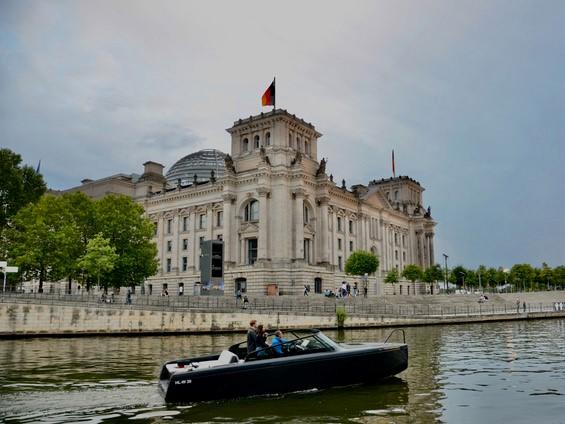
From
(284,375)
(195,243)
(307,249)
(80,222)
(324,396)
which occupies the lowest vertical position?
(324,396)

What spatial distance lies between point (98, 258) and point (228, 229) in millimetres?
30338

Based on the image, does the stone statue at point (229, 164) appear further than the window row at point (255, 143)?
No

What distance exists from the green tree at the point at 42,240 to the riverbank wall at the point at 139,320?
646 inches

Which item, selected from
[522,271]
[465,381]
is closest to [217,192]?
[465,381]

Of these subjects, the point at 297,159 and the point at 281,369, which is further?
the point at 297,159

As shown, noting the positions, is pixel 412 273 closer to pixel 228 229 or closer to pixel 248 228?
pixel 248 228

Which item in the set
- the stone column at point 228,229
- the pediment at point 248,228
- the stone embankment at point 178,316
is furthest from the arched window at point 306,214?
the stone embankment at point 178,316

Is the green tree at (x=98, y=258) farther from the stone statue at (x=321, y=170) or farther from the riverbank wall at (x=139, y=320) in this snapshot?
the stone statue at (x=321, y=170)

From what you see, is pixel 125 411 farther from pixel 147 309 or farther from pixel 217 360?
pixel 147 309

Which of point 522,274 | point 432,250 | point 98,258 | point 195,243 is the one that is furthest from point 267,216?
point 522,274

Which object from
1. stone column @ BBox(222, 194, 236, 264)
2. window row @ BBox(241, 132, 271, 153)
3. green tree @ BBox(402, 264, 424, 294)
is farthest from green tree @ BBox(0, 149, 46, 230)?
green tree @ BBox(402, 264, 424, 294)

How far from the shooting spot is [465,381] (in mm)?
18047

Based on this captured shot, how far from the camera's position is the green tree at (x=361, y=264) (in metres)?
85.4

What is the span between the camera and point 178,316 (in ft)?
151
